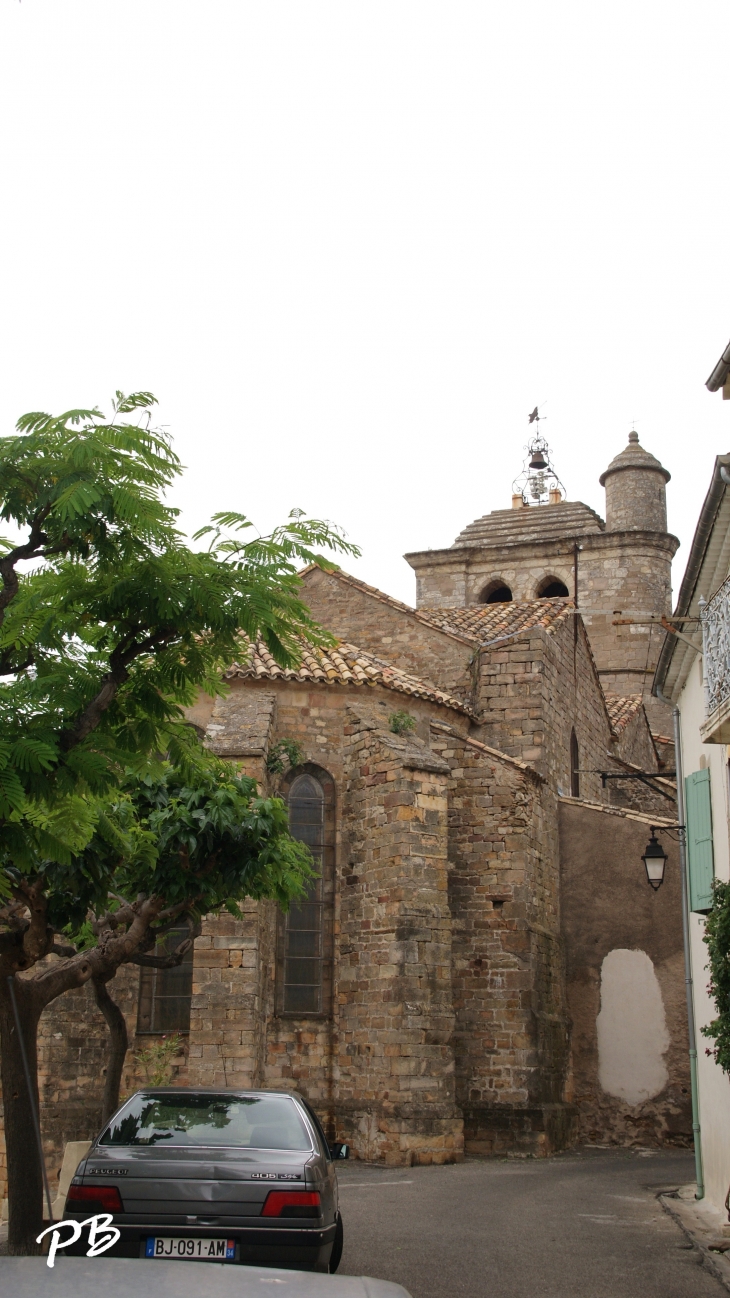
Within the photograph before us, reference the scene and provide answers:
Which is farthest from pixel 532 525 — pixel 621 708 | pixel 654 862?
pixel 654 862

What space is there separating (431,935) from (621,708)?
44.7ft

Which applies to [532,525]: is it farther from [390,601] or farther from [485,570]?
[390,601]

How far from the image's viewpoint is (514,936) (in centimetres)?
1841

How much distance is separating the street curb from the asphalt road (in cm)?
9

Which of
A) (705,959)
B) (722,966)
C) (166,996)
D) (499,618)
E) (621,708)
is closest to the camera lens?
(722,966)

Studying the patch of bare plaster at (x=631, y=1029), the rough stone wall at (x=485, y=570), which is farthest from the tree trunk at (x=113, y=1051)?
the rough stone wall at (x=485, y=570)

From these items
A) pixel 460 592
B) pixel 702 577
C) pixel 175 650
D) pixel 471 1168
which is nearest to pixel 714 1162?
pixel 471 1168

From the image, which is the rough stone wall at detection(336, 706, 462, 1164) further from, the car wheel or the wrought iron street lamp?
the car wheel

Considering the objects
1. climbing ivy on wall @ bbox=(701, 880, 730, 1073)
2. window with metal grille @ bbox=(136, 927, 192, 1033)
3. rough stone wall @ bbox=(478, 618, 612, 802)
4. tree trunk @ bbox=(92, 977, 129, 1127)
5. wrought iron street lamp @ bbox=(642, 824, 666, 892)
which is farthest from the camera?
rough stone wall @ bbox=(478, 618, 612, 802)

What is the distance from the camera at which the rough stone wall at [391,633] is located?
860 inches

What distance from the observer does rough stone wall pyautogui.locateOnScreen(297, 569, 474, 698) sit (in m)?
21.8

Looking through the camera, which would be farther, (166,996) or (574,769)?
(574,769)

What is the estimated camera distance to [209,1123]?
22.7 feet

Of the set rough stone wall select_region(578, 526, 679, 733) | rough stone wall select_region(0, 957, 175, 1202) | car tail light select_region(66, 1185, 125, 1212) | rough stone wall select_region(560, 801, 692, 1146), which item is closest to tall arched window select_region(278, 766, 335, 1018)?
rough stone wall select_region(0, 957, 175, 1202)
